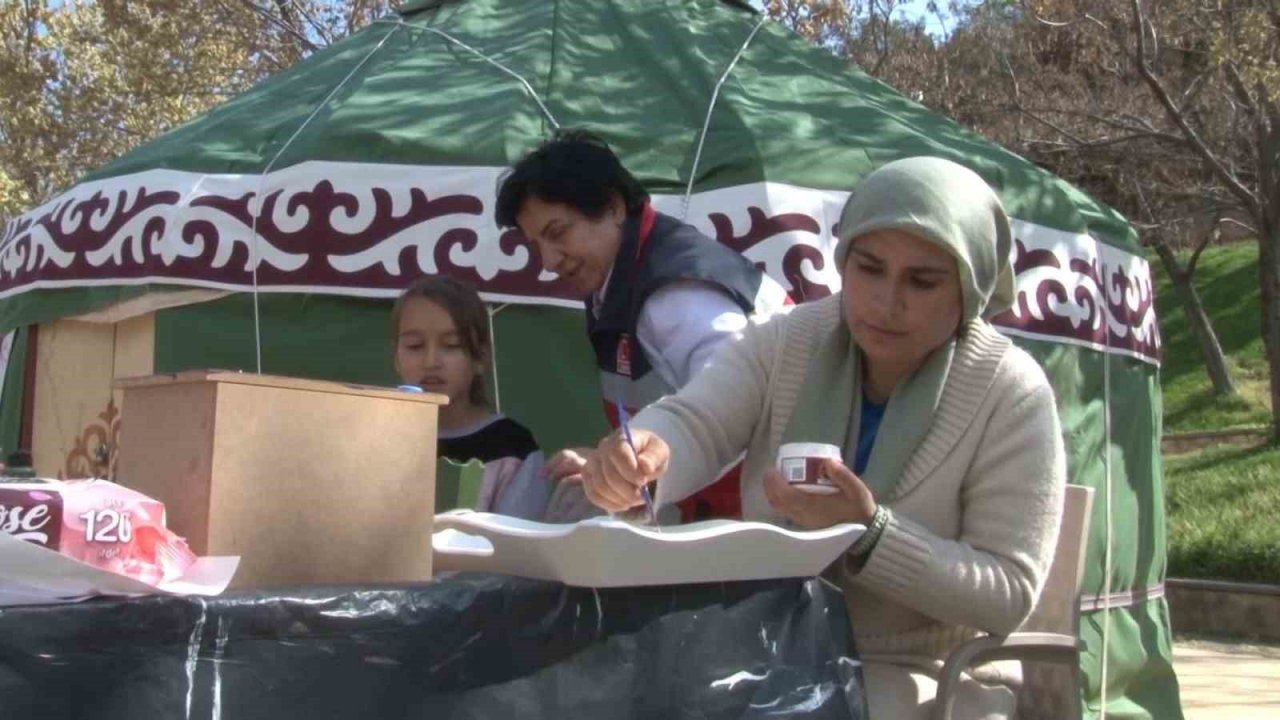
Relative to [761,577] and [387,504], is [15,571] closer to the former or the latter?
[387,504]

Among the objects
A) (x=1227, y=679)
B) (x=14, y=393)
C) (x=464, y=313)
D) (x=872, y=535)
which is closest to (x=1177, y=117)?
(x=1227, y=679)

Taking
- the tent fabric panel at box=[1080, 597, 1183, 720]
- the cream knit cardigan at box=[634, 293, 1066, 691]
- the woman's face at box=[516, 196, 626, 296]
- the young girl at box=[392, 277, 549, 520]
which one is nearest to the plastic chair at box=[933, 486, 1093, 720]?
the cream knit cardigan at box=[634, 293, 1066, 691]

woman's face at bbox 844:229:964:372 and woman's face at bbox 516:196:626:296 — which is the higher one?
woman's face at bbox 516:196:626:296

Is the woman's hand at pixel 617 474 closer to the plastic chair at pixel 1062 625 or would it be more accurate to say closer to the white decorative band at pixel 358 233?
the plastic chair at pixel 1062 625

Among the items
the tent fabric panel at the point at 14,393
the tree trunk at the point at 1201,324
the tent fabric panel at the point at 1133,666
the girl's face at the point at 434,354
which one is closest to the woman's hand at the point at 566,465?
the girl's face at the point at 434,354

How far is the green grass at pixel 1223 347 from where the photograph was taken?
57.3 feet

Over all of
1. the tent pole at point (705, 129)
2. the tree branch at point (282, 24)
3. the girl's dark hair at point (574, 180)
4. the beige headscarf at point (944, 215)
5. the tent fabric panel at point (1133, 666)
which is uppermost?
the tree branch at point (282, 24)

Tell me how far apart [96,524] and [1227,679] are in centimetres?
753

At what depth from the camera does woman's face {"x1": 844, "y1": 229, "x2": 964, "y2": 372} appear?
7.53 ft

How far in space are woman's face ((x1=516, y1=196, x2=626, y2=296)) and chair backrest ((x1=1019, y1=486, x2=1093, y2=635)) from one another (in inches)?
35.4

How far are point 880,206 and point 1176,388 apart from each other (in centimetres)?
1728

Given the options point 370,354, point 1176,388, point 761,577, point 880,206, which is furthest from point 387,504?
point 1176,388

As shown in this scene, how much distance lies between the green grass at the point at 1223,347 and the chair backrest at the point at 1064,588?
47.6 ft

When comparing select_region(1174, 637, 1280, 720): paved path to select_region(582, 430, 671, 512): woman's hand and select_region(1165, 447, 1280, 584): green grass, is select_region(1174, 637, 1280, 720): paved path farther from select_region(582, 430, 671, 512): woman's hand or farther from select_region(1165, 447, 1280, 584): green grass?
select_region(582, 430, 671, 512): woman's hand
